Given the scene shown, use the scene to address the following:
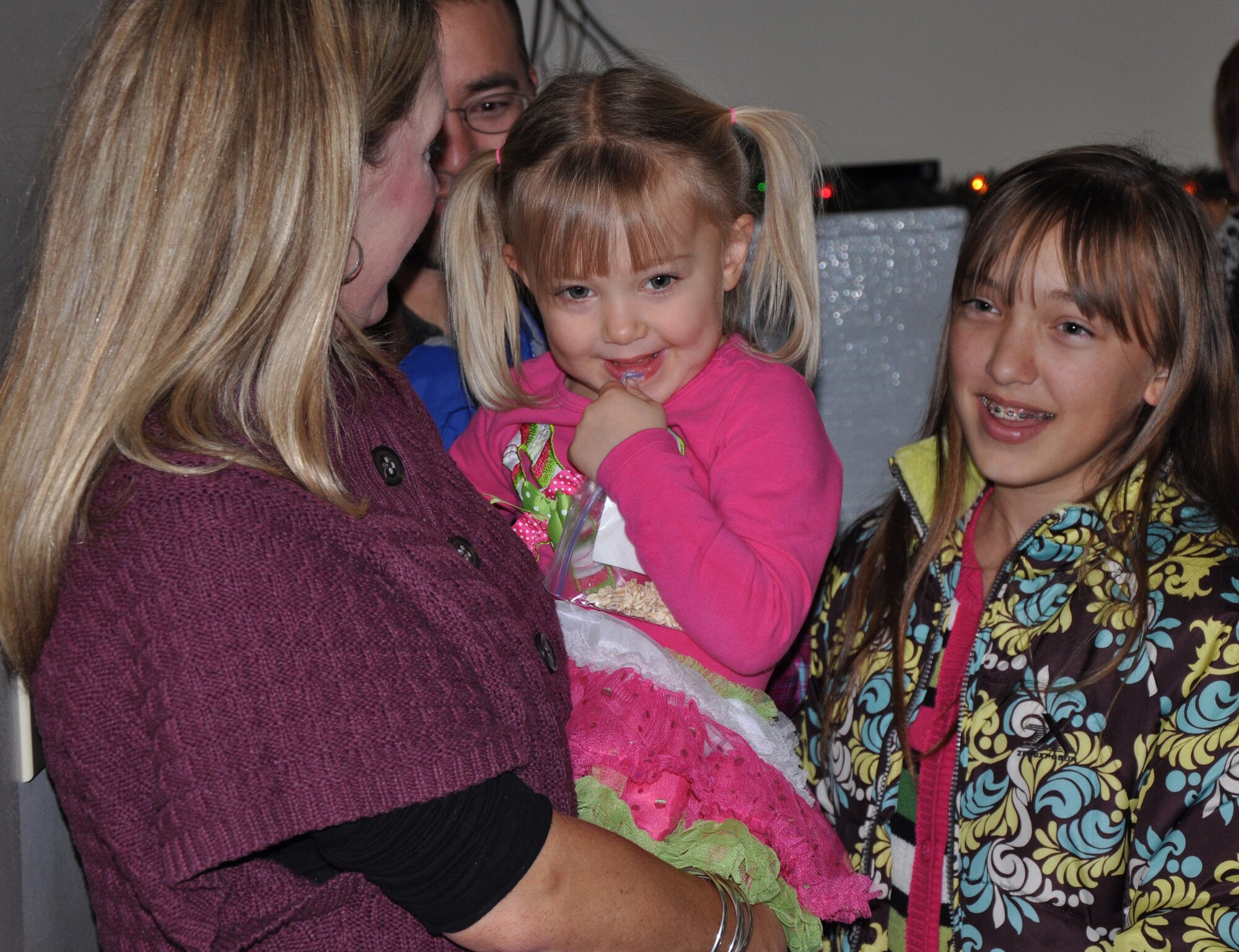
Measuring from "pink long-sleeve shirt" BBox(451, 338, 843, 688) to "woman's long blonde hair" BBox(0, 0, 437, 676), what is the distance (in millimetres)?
498

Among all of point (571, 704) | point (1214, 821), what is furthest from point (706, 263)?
point (1214, 821)

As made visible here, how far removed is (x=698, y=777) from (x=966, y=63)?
3349 millimetres

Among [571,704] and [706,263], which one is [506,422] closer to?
[706,263]

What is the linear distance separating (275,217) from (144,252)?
0.12 metres

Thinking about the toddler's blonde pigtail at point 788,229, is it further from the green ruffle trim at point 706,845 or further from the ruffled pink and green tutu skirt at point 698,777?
the green ruffle trim at point 706,845

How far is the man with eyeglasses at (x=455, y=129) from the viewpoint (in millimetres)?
1958

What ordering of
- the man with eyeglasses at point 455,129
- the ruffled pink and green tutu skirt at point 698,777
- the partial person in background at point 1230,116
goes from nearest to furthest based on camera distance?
the ruffled pink and green tutu skirt at point 698,777 < the man with eyeglasses at point 455,129 < the partial person in background at point 1230,116

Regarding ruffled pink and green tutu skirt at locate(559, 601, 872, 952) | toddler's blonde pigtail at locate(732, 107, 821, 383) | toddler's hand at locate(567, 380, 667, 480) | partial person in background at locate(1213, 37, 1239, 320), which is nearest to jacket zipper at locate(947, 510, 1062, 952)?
ruffled pink and green tutu skirt at locate(559, 601, 872, 952)

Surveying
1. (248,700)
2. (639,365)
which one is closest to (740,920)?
(248,700)

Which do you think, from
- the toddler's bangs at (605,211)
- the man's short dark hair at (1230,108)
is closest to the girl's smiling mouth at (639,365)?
the toddler's bangs at (605,211)

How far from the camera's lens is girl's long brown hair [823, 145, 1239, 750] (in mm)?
1551

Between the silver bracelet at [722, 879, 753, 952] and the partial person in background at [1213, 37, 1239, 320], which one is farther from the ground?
the partial person in background at [1213, 37, 1239, 320]

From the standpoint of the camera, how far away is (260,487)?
0.99 meters

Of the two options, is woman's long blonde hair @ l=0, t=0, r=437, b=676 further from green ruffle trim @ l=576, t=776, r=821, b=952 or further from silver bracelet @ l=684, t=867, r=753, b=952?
silver bracelet @ l=684, t=867, r=753, b=952
